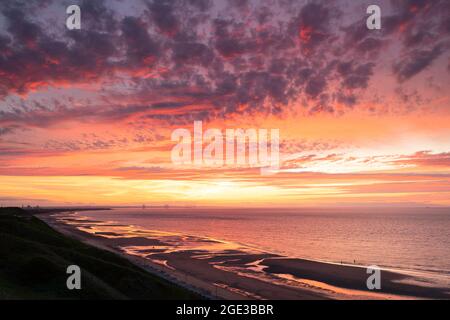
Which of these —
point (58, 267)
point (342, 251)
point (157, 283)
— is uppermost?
point (58, 267)

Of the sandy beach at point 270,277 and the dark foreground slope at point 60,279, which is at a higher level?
the dark foreground slope at point 60,279

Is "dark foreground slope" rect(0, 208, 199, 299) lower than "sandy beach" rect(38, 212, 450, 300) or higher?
higher

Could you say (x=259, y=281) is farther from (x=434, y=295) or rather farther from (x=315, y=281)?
(x=434, y=295)

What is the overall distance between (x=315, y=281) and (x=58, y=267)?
32.8 m

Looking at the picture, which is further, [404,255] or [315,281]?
[404,255]

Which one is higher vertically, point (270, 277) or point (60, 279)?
point (60, 279)

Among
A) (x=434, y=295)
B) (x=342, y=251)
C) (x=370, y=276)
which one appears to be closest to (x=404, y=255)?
(x=342, y=251)

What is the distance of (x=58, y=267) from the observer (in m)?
35.9

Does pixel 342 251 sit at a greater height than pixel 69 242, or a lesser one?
lesser

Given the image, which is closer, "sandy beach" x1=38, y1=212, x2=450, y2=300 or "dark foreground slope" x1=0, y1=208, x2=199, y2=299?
"dark foreground slope" x1=0, y1=208, x2=199, y2=299

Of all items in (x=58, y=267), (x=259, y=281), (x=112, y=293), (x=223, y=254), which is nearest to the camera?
(x=112, y=293)

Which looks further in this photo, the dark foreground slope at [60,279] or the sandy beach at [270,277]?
the sandy beach at [270,277]

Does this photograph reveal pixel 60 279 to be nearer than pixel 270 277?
Yes
